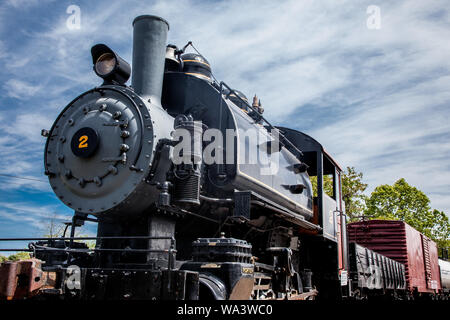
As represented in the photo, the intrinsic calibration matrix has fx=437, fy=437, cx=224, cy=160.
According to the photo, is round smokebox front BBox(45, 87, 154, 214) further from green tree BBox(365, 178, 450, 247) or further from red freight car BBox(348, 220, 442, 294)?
green tree BBox(365, 178, 450, 247)

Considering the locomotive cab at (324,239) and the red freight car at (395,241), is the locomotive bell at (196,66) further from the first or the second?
the red freight car at (395,241)

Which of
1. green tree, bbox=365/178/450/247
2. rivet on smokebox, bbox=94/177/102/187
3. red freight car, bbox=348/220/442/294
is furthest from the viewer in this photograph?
green tree, bbox=365/178/450/247

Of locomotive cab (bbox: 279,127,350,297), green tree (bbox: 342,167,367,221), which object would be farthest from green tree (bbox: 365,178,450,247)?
locomotive cab (bbox: 279,127,350,297)

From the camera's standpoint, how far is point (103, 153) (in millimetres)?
5414

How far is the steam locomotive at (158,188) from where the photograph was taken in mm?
4461

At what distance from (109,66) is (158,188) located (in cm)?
193

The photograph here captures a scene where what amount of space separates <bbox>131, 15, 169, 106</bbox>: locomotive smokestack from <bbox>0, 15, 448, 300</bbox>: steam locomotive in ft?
0.05

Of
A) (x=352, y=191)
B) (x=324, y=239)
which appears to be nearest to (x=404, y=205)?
(x=352, y=191)

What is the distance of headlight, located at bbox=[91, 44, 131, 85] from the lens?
19.0ft

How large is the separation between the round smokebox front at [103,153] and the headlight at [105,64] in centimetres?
27
